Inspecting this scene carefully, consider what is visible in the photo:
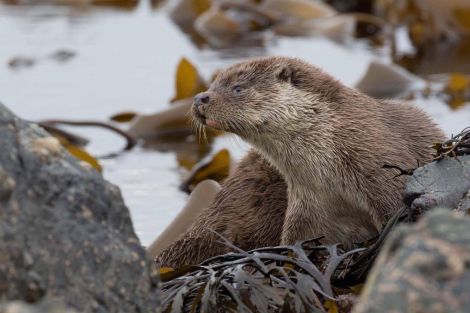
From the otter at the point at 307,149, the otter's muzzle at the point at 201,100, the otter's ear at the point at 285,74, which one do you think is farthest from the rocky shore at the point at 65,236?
the otter's ear at the point at 285,74

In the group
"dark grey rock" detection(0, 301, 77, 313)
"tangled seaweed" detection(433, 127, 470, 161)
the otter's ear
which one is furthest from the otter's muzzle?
"dark grey rock" detection(0, 301, 77, 313)

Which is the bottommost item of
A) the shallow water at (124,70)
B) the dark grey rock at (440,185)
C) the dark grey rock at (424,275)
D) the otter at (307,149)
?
the shallow water at (124,70)

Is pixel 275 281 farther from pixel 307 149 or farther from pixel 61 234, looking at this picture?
pixel 307 149

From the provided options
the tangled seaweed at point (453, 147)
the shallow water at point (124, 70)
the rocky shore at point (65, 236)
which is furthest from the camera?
the shallow water at point (124, 70)

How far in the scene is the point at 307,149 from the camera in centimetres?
516

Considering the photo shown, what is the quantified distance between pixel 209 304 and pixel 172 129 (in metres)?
4.89

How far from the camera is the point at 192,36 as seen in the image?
477 inches

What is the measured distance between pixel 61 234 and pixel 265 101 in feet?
7.98

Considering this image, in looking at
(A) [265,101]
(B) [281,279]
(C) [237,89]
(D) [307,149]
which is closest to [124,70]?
(C) [237,89]

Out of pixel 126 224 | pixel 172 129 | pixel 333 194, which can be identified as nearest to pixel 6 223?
pixel 126 224

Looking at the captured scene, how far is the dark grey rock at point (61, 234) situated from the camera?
2918 mm

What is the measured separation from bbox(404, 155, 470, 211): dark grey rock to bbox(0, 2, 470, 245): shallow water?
228 centimetres

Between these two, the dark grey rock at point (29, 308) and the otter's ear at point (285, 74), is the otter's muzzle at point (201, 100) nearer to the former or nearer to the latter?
the otter's ear at point (285, 74)

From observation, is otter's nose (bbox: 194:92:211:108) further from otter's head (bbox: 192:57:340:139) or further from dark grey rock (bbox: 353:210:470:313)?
dark grey rock (bbox: 353:210:470:313)
